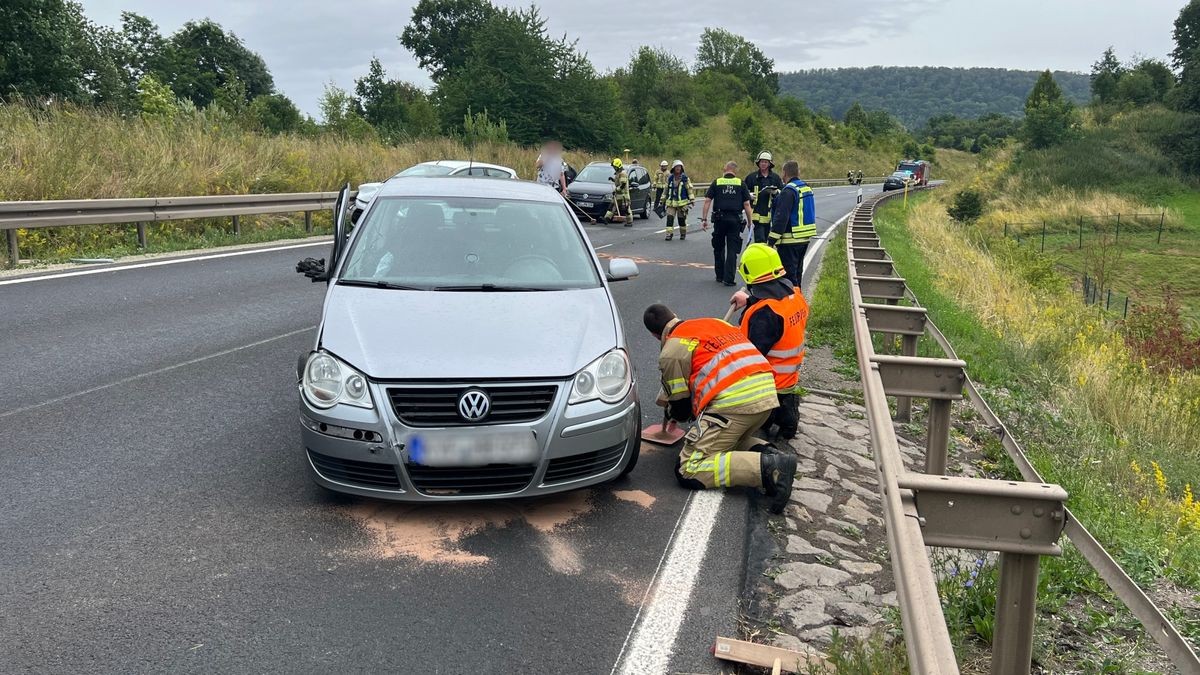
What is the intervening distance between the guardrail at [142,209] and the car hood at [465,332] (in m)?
9.25

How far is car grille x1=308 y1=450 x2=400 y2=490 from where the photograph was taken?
4359 mm

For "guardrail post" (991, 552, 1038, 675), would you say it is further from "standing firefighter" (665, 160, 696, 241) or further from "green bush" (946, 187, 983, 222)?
"green bush" (946, 187, 983, 222)

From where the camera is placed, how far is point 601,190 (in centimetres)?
2506

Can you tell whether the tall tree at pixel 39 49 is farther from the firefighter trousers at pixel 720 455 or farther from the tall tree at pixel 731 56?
the tall tree at pixel 731 56

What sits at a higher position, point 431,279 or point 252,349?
point 431,279

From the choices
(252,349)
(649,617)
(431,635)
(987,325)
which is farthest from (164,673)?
(987,325)

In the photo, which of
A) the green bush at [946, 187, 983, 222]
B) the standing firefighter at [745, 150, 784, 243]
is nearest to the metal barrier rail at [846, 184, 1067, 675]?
the standing firefighter at [745, 150, 784, 243]

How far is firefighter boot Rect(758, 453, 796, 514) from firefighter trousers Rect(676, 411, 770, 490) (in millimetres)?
65

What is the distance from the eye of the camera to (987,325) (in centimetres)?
1196

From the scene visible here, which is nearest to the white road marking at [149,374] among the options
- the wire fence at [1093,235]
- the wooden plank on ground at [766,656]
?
the wooden plank on ground at [766,656]

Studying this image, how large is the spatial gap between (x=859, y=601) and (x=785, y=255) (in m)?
8.02

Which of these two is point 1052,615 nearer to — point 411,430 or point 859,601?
point 859,601

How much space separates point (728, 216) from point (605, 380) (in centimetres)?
957

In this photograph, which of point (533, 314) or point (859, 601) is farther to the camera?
point (533, 314)
